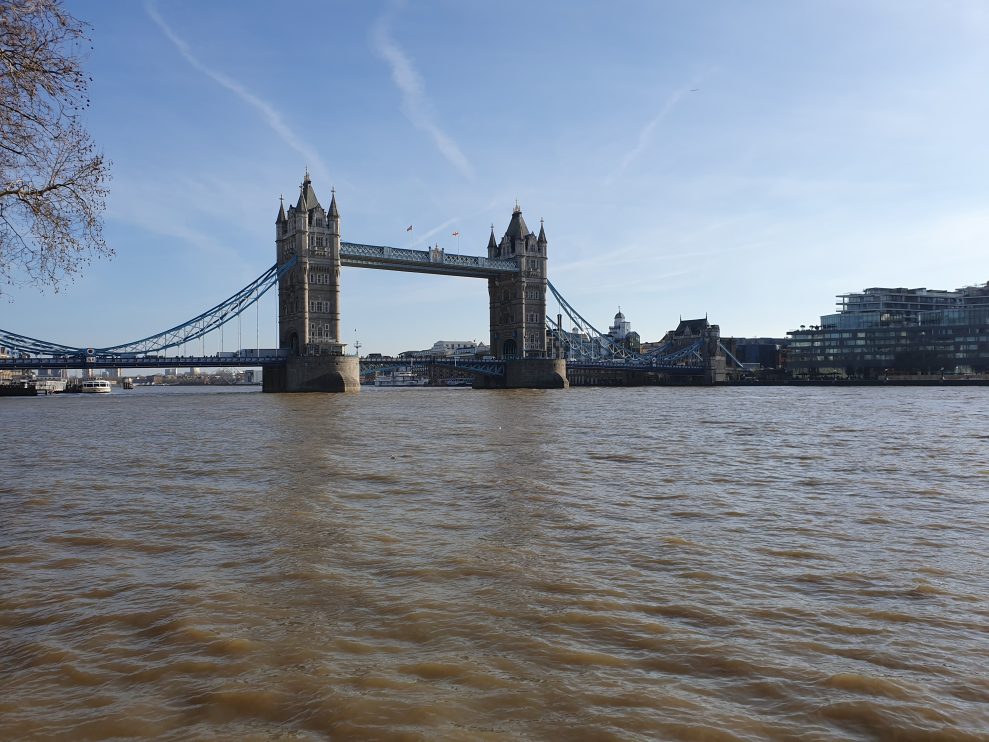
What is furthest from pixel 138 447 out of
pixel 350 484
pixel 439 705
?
pixel 439 705

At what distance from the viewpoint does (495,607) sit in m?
6.26

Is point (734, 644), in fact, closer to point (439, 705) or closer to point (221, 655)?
point (439, 705)

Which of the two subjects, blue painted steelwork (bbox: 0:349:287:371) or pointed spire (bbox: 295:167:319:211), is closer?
blue painted steelwork (bbox: 0:349:287:371)

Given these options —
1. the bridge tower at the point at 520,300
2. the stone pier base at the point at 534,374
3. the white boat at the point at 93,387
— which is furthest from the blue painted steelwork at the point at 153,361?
the white boat at the point at 93,387

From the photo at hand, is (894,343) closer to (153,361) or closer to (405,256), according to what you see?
(405,256)

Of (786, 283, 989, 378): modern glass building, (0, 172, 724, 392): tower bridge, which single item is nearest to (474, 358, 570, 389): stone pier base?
A: (0, 172, 724, 392): tower bridge

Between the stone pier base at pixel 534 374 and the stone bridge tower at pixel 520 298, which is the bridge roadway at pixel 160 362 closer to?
the stone pier base at pixel 534 374

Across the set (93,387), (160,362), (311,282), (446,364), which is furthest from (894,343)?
(93,387)

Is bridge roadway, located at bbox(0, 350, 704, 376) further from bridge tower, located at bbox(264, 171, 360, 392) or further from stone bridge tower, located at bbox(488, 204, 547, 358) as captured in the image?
stone bridge tower, located at bbox(488, 204, 547, 358)

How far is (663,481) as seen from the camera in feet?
45.6

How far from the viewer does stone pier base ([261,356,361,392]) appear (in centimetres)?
7344

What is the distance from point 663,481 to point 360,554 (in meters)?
7.66

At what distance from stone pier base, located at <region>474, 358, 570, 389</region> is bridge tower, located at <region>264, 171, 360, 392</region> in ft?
77.1

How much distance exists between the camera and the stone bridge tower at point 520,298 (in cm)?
10081
